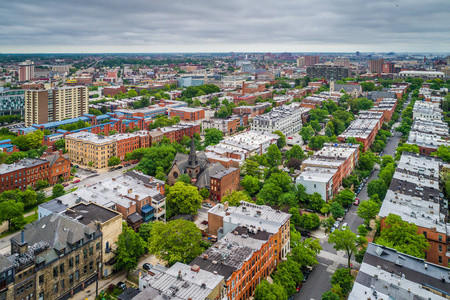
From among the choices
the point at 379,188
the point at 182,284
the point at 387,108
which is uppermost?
the point at 387,108

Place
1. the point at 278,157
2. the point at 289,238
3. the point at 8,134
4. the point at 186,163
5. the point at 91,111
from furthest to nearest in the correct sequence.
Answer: the point at 91,111 → the point at 8,134 → the point at 278,157 → the point at 186,163 → the point at 289,238

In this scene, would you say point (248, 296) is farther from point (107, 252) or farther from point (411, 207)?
point (411, 207)

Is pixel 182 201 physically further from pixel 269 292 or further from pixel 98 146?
pixel 98 146

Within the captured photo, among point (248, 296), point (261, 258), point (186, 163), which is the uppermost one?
point (186, 163)

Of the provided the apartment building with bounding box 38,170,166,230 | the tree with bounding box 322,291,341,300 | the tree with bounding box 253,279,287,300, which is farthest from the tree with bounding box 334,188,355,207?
the apartment building with bounding box 38,170,166,230

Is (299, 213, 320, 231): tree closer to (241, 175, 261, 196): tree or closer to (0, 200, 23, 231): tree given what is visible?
(241, 175, 261, 196): tree

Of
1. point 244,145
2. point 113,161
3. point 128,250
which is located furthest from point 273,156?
point 128,250

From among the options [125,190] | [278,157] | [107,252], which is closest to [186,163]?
[125,190]
